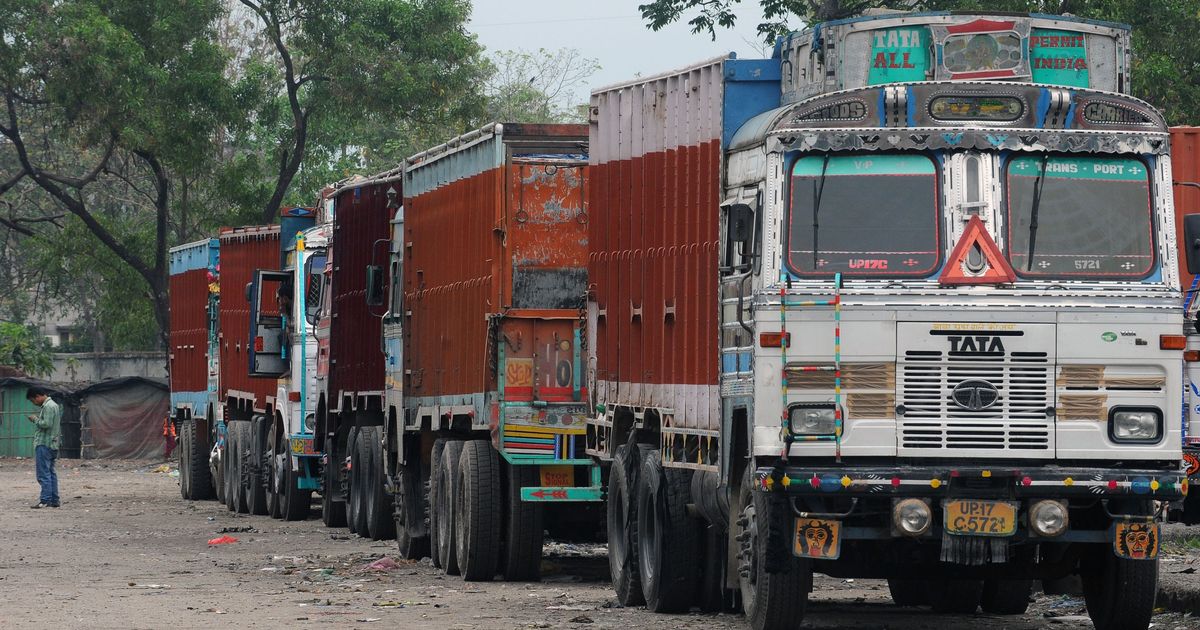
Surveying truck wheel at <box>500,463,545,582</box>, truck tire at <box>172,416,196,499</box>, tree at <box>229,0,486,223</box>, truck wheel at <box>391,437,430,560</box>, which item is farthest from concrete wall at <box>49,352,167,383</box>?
truck wheel at <box>500,463,545,582</box>

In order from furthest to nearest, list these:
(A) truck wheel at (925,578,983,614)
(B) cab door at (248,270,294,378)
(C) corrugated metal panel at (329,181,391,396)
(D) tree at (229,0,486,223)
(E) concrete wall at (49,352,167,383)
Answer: (E) concrete wall at (49,352,167,383), (D) tree at (229,0,486,223), (B) cab door at (248,270,294,378), (C) corrugated metal panel at (329,181,391,396), (A) truck wheel at (925,578,983,614)

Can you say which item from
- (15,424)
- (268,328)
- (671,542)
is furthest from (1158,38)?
(15,424)

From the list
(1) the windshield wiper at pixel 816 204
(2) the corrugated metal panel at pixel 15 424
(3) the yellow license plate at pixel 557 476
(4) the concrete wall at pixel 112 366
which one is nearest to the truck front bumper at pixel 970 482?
(1) the windshield wiper at pixel 816 204

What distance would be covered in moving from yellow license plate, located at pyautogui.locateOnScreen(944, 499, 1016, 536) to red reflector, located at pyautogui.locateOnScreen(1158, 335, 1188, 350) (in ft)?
3.92

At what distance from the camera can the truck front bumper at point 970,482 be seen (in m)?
11.0

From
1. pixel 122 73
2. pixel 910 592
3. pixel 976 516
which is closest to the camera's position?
pixel 976 516

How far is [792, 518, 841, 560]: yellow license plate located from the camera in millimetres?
11258

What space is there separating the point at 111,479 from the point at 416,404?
2406cm

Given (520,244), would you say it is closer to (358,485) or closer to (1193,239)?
(1193,239)

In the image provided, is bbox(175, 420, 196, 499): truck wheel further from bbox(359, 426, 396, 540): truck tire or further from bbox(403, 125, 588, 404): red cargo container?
bbox(403, 125, 588, 404): red cargo container

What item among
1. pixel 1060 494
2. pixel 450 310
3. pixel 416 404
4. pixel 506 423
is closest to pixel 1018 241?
pixel 1060 494

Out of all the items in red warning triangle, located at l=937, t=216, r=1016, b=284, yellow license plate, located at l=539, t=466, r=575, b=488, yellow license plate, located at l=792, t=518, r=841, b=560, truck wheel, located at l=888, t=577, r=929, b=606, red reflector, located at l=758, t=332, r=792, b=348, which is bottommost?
truck wheel, located at l=888, t=577, r=929, b=606

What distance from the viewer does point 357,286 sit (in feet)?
76.2

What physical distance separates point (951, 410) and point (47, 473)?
22.2 m
